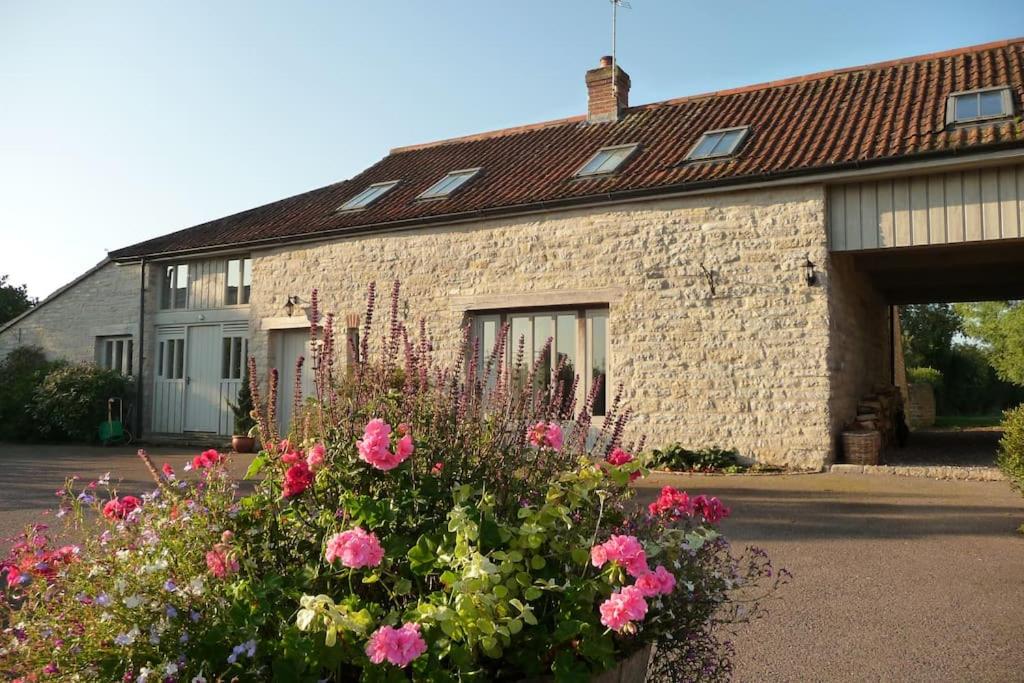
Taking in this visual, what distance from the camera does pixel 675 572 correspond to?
2.25 metres

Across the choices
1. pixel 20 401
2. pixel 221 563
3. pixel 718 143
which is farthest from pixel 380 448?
pixel 20 401

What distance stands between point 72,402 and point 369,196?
659 cm

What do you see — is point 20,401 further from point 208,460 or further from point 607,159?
point 208,460

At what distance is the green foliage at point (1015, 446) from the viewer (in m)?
5.55

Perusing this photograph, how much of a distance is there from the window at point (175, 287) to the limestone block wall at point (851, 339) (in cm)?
1169

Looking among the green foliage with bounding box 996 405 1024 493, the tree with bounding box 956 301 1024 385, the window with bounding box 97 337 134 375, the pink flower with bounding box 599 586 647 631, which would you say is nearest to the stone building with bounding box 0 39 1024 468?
the window with bounding box 97 337 134 375

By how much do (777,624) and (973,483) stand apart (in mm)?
5972

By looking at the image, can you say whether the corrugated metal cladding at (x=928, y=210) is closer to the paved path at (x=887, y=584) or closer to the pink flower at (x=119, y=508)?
the paved path at (x=887, y=584)

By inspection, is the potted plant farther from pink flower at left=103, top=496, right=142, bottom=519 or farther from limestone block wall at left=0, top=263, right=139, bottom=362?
pink flower at left=103, top=496, right=142, bottom=519

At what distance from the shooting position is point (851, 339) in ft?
36.0

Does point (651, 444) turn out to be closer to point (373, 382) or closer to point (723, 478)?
point (723, 478)

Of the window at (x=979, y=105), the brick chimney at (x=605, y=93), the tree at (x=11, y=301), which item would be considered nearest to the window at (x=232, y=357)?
the brick chimney at (x=605, y=93)

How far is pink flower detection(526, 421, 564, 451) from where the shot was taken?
2.60 metres

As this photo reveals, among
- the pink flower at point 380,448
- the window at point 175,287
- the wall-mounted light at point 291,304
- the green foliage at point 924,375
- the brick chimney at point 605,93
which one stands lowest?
the pink flower at point 380,448
